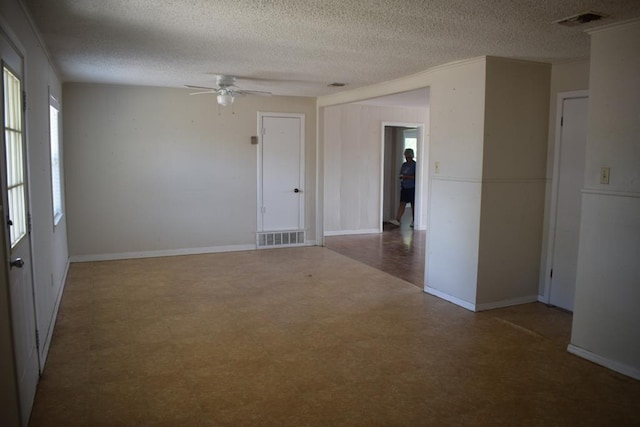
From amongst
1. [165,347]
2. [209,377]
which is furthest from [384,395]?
[165,347]

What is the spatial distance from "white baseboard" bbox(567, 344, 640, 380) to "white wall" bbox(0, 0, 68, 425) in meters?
3.49

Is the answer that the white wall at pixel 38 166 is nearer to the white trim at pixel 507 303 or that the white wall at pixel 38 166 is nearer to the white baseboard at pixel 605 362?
the white baseboard at pixel 605 362

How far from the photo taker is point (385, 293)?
4.89 m

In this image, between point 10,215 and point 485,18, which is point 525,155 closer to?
point 485,18

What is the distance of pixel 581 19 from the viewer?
300 cm

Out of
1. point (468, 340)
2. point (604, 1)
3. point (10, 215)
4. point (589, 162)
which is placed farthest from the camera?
point (468, 340)

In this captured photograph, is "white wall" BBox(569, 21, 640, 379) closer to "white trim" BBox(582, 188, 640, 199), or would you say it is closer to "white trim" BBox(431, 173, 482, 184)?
"white trim" BBox(582, 188, 640, 199)

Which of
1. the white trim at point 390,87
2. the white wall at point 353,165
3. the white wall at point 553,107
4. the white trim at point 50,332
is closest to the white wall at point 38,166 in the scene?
the white trim at point 50,332

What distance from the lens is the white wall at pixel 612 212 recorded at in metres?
3.05

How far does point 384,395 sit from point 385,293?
2.11 meters

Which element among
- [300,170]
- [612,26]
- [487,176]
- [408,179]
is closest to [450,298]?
[487,176]

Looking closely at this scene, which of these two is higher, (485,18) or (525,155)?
(485,18)

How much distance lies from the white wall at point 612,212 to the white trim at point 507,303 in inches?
42.2

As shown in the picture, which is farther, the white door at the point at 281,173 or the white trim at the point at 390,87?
the white door at the point at 281,173
